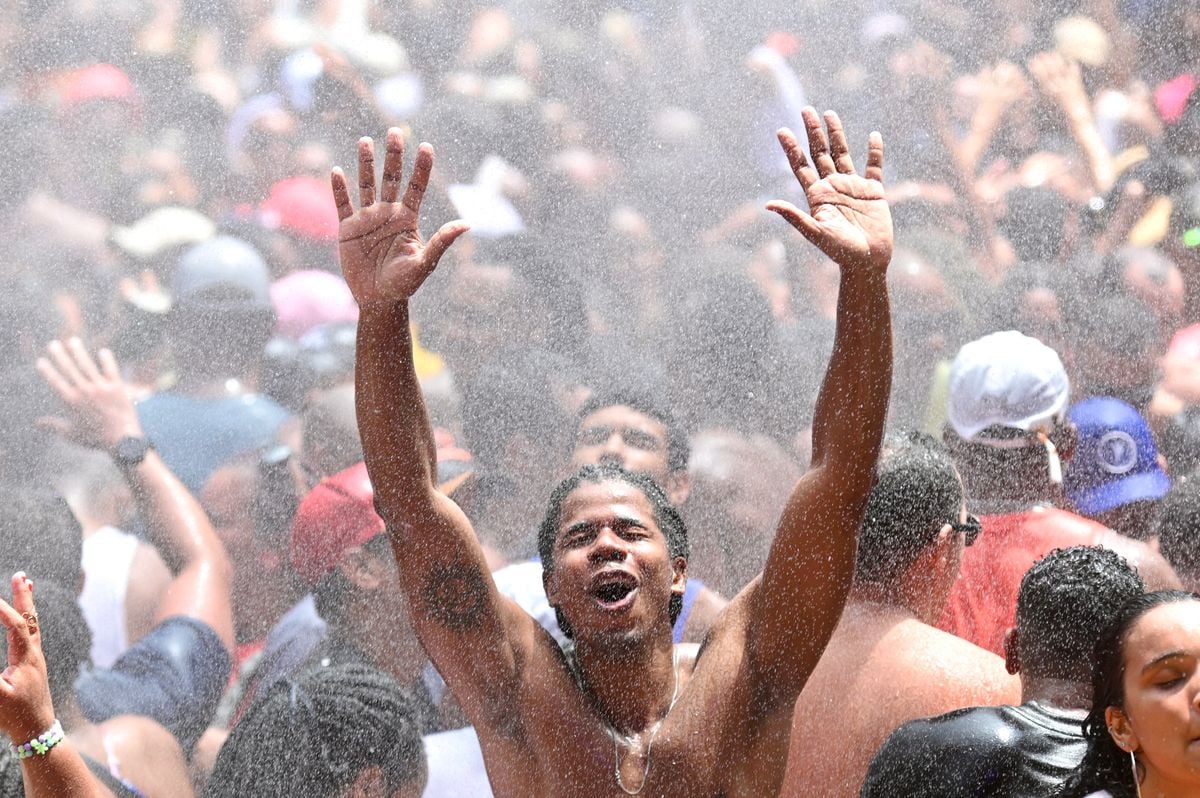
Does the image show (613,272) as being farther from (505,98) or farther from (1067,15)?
(1067,15)

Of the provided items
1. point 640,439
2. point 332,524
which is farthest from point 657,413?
point 332,524

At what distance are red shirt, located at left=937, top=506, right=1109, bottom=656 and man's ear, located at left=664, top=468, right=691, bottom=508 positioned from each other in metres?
0.81

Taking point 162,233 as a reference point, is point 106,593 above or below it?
below

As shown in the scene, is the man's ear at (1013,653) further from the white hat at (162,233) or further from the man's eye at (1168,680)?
the white hat at (162,233)

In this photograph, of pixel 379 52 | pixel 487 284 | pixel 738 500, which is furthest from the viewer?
pixel 379 52

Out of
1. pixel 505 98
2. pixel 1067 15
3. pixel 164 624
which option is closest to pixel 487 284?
pixel 505 98

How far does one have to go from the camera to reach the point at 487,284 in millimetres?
4988

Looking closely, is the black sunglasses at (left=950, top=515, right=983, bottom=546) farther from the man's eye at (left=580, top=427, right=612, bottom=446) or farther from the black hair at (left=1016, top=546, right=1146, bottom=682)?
the man's eye at (left=580, top=427, right=612, bottom=446)

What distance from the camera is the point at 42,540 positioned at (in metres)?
3.46

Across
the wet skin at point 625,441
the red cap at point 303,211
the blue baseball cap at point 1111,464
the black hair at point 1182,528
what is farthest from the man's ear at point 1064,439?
the red cap at point 303,211

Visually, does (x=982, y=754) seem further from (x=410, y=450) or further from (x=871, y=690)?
(x=410, y=450)

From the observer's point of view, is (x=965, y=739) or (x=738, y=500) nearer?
(x=965, y=739)

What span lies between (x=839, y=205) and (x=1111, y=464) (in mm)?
1624

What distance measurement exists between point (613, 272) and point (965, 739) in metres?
3.52
